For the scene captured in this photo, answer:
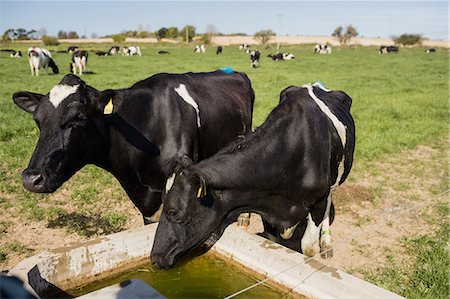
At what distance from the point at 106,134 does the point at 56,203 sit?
2706mm

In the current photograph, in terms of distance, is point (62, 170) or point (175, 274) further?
point (175, 274)

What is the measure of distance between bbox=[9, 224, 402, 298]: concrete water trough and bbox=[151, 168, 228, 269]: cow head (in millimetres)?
512

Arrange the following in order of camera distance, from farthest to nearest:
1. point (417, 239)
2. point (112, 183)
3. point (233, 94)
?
point (112, 183) < point (233, 94) < point (417, 239)

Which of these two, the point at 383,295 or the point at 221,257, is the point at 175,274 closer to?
the point at 221,257

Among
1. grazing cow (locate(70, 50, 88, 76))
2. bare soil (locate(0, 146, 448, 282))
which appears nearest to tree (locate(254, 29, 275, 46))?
grazing cow (locate(70, 50, 88, 76))

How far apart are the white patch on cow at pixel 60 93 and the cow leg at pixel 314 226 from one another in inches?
98.0

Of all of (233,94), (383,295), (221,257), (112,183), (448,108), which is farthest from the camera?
(448,108)

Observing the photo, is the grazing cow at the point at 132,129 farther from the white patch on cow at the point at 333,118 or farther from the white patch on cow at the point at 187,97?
the white patch on cow at the point at 333,118

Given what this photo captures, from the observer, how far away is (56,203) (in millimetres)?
6047

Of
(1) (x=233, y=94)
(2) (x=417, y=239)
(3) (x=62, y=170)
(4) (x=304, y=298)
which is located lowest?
(2) (x=417, y=239)

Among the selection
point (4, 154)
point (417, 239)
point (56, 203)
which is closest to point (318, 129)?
point (417, 239)

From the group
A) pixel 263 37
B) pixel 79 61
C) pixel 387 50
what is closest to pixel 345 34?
pixel 263 37

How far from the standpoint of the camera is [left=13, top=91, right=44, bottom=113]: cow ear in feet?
12.5

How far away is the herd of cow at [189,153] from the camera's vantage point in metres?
3.30
